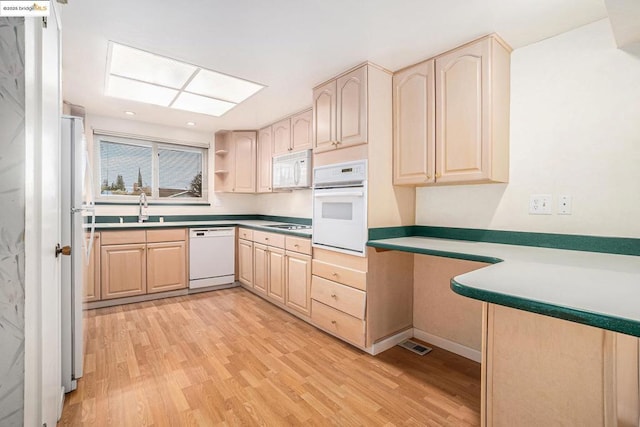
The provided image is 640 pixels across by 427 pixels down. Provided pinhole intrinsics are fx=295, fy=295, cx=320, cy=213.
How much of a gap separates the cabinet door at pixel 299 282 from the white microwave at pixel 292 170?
0.86 m

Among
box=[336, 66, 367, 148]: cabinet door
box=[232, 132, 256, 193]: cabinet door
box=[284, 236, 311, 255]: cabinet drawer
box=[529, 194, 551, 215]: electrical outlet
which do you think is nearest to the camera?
box=[529, 194, 551, 215]: electrical outlet

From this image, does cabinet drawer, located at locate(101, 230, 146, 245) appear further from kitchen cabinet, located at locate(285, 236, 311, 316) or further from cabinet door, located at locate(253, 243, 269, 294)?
kitchen cabinet, located at locate(285, 236, 311, 316)

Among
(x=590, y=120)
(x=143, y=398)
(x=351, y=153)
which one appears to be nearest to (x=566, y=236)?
(x=590, y=120)

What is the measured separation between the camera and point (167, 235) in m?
3.66

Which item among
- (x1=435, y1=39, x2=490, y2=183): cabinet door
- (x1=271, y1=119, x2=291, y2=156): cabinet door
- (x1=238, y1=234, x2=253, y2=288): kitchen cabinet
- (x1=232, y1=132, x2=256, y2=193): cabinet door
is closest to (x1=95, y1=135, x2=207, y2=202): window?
(x1=232, y1=132, x2=256, y2=193): cabinet door

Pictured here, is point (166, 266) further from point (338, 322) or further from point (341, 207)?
point (341, 207)

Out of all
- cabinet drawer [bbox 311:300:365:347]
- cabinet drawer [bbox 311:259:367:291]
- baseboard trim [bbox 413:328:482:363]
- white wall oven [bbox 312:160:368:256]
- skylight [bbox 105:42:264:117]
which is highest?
skylight [bbox 105:42:264:117]

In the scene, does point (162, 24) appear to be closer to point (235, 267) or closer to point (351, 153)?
point (351, 153)

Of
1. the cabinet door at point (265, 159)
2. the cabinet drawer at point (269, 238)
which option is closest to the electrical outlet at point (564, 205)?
the cabinet drawer at point (269, 238)

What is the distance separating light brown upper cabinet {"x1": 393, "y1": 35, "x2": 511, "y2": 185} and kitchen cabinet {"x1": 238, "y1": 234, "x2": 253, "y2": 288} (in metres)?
2.31

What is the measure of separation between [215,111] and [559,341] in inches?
142

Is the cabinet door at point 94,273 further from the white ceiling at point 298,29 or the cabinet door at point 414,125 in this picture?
the cabinet door at point 414,125

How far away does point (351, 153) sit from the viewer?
242 cm

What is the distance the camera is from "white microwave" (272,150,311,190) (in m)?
3.32
